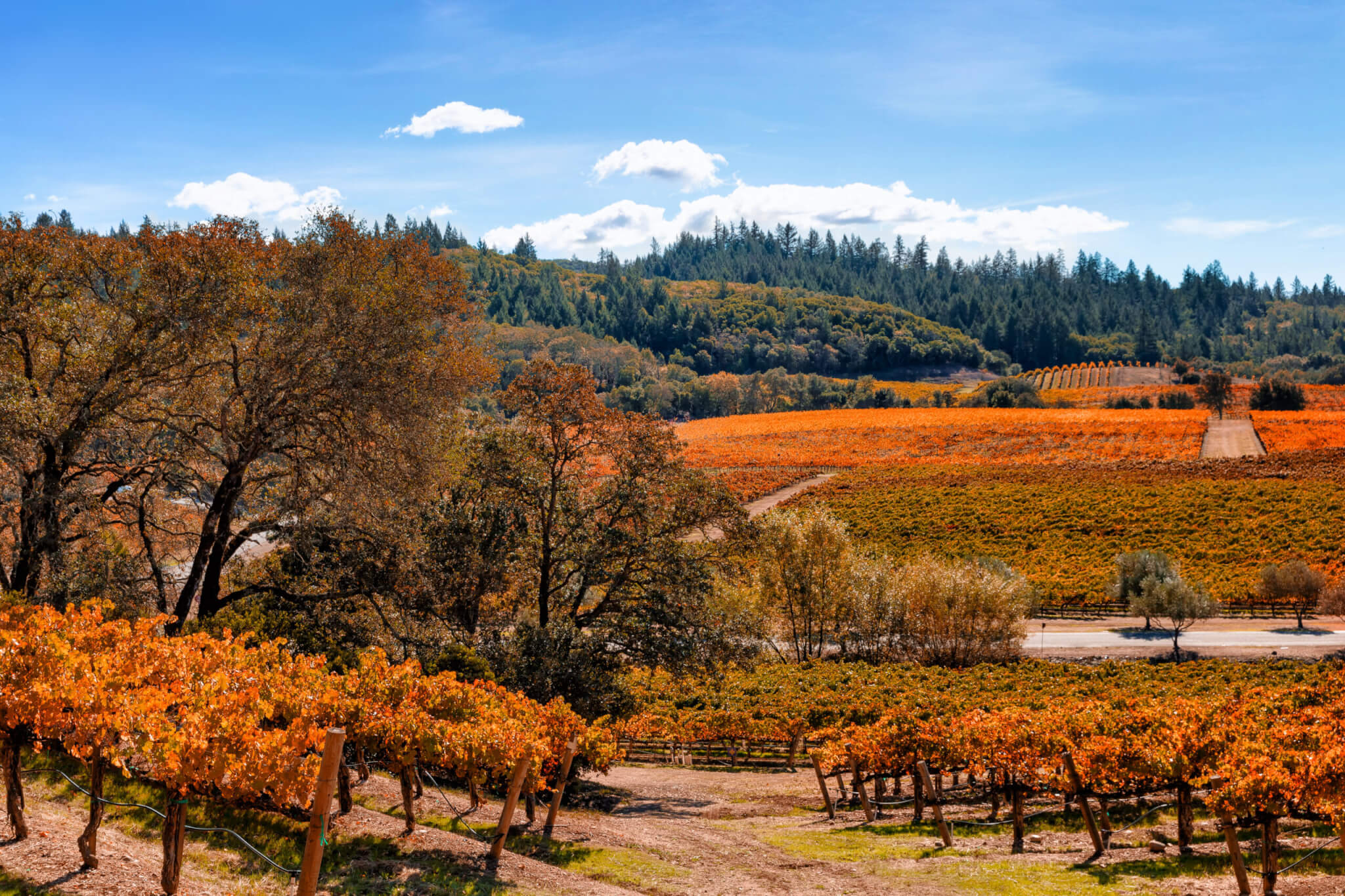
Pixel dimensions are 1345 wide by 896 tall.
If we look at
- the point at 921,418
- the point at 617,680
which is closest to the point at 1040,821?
the point at 617,680

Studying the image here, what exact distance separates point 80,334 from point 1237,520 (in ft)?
259

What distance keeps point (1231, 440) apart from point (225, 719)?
118376 millimetres

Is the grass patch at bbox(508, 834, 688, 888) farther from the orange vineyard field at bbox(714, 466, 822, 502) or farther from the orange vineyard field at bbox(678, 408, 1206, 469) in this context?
the orange vineyard field at bbox(678, 408, 1206, 469)

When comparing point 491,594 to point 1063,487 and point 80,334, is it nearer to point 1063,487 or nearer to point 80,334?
point 80,334

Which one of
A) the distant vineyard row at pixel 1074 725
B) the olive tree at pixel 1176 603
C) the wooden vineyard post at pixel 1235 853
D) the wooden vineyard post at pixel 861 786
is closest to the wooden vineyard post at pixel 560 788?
the distant vineyard row at pixel 1074 725

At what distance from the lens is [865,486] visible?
91.5 m

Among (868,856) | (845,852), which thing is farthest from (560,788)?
(868,856)

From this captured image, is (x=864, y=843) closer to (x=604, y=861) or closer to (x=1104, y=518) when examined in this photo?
(x=604, y=861)

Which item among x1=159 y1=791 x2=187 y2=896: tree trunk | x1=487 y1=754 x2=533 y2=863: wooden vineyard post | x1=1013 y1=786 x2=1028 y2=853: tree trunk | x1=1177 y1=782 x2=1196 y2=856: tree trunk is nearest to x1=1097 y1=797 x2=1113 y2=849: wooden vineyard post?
x1=1177 y1=782 x2=1196 y2=856: tree trunk

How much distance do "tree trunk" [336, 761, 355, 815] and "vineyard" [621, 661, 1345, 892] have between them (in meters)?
10.6

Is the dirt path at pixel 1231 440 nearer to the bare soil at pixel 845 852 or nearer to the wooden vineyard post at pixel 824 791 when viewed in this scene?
the wooden vineyard post at pixel 824 791

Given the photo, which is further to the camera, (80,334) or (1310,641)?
(1310,641)

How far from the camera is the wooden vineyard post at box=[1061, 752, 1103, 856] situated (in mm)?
14805

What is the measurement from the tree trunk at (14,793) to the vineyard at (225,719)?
0.02 metres
